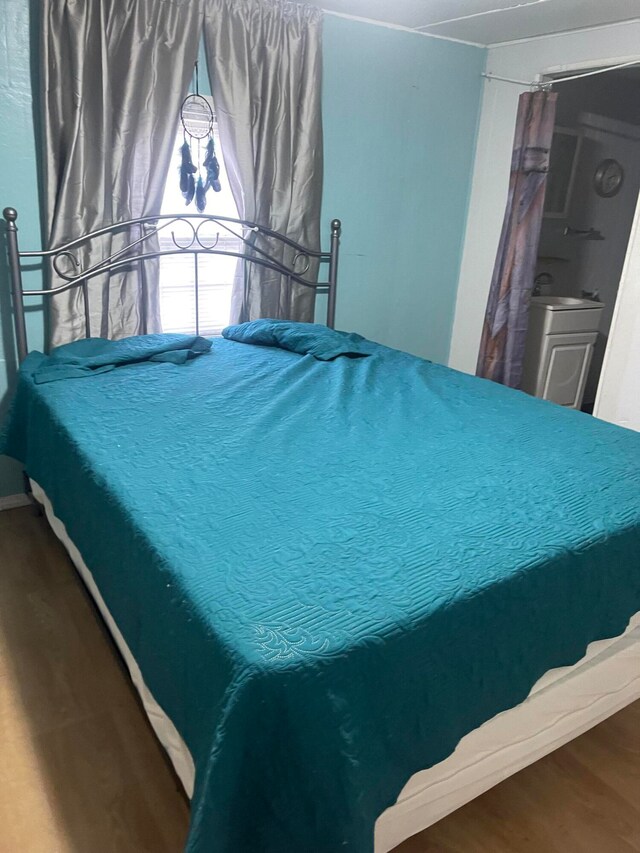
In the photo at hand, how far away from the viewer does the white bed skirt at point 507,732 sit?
1221mm

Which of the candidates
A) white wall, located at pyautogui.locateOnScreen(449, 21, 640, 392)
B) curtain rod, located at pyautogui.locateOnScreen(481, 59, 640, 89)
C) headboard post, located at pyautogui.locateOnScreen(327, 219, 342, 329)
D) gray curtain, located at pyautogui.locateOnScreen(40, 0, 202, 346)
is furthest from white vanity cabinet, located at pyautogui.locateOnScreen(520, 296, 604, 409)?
gray curtain, located at pyautogui.locateOnScreen(40, 0, 202, 346)

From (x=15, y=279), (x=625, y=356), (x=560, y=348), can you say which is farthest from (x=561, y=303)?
(x=15, y=279)

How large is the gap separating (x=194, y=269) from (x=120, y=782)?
2120mm

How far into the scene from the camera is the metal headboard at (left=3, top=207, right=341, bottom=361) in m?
2.40

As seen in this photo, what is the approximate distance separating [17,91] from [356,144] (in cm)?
158

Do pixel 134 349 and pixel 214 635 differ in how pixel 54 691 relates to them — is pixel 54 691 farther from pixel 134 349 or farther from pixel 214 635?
pixel 134 349

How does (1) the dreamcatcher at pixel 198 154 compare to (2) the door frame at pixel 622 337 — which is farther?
(2) the door frame at pixel 622 337

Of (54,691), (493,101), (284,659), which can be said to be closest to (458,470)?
(284,659)

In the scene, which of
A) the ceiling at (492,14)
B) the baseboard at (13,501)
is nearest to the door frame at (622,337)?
the ceiling at (492,14)

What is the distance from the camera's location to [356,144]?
10.4ft

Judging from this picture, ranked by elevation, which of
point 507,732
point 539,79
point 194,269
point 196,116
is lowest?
point 507,732

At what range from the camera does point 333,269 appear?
316cm

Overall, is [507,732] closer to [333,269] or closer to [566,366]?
[333,269]

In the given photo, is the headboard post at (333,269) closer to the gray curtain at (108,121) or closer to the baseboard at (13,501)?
the gray curtain at (108,121)
